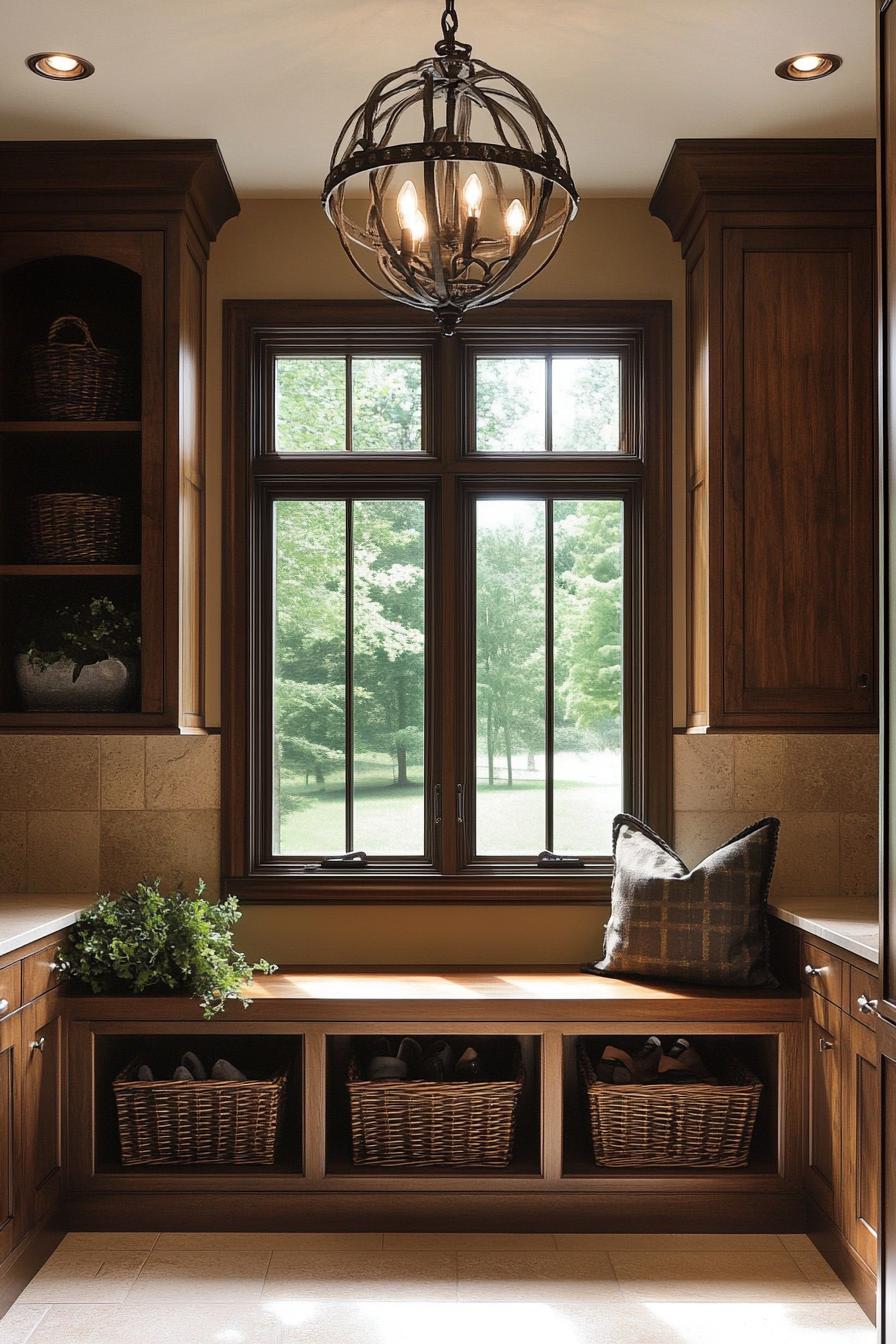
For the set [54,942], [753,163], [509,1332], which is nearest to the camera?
[509,1332]

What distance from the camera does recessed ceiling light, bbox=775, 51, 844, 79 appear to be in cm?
310

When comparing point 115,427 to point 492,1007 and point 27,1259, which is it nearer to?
point 492,1007

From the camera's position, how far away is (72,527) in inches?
144

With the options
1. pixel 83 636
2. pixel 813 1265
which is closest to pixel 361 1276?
pixel 813 1265

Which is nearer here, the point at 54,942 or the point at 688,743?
the point at 54,942

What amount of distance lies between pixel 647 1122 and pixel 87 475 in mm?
2550

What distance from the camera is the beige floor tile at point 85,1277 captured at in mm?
2945

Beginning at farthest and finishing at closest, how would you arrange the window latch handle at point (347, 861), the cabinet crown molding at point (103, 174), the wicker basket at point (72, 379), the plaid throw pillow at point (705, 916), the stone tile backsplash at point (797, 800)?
the window latch handle at point (347, 861)
the stone tile backsplash at point (797, 800)
the wicker basket at point (72, 379)
the cabinet crown molding at point (103, 174)
the plaid throw pillow at point (705, 916)

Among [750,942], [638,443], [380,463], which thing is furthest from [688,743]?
[380,463]

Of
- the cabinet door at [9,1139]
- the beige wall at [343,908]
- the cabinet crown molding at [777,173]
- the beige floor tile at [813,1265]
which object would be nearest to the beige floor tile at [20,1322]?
the cabinet door at [9,1139]

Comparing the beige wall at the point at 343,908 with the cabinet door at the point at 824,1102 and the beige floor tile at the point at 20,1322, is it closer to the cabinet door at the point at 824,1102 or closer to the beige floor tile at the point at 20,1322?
the cabinet door at the point at 824,1102

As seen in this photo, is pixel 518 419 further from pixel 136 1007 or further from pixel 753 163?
pixel 136 1007

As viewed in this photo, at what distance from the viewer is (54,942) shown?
3268 mm

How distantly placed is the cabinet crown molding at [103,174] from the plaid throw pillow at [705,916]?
2343mm
